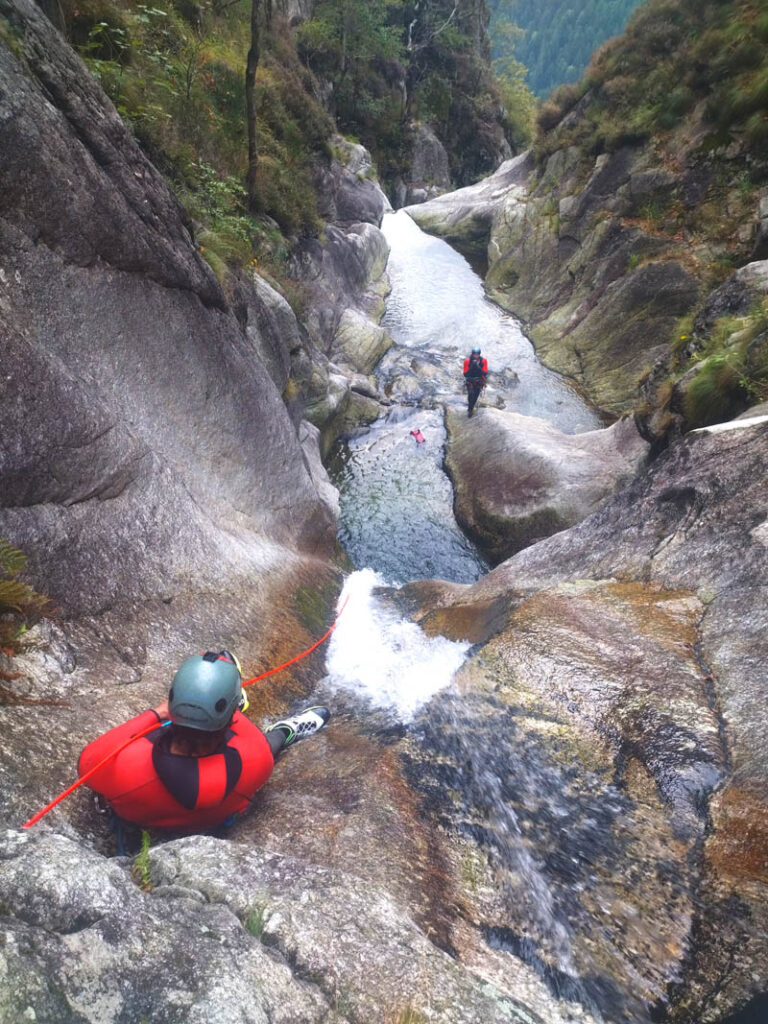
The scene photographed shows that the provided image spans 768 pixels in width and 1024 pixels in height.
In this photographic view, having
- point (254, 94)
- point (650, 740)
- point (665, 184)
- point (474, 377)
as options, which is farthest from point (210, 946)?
point (665, 184)

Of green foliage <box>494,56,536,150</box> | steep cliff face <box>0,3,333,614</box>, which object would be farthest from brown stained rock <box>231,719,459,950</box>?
green foliage <box>494,56,536,150</box>

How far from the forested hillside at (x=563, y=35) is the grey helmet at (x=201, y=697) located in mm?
204927

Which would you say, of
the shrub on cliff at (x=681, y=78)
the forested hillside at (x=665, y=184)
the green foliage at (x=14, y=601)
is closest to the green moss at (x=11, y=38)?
the green foliage at (x=14, y=601)

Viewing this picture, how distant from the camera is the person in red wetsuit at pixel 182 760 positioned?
11.7ft

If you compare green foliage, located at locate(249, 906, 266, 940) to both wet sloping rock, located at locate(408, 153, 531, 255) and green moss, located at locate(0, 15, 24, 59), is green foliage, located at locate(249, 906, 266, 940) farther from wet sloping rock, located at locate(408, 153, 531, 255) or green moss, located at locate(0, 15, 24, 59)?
wet sloping rock, located at locate(408, 153, 531, 255)

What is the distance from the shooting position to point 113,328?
6.48 metres

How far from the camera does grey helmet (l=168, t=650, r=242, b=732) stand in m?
3.61

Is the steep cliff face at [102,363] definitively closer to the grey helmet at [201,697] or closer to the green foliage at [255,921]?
the grey helmet at [201,697]

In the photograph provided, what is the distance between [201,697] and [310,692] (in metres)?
3.90

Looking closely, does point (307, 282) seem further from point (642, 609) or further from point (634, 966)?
point (634, 966)

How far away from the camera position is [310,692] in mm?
7309

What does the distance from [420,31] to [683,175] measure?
46643 mm

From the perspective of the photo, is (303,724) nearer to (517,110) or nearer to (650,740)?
(650,740)

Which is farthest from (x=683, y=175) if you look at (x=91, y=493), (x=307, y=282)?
(x=91, y=493)
